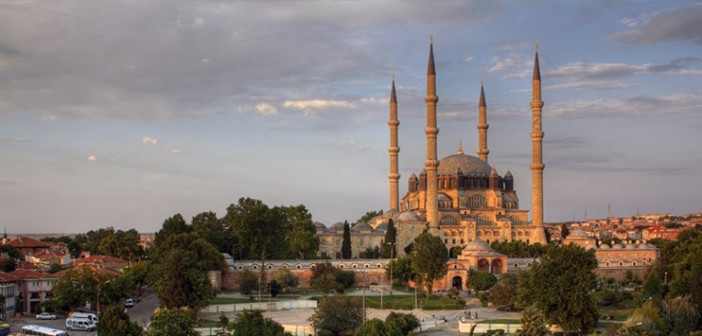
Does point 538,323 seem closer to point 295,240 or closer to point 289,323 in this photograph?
point 289,323

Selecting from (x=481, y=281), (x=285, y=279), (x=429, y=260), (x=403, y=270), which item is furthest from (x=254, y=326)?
(x=403, y=270)

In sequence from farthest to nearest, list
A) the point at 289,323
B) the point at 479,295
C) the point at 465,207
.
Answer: the point at 465,207, the point at 479,295, the point at 289,323

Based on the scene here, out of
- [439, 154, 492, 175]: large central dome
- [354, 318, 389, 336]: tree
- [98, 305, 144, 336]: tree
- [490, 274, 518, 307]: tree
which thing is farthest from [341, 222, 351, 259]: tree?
[98, 305, 144, 336]: tree

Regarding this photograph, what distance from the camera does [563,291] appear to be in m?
26.5

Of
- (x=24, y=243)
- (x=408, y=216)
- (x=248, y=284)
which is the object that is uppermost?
(x=408, y=216)

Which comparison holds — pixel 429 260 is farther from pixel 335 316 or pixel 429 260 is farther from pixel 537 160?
pixel 537 160

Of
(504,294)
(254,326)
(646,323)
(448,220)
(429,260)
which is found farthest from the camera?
(448,220)

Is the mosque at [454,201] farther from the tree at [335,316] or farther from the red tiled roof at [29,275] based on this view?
the tree at [335,316]

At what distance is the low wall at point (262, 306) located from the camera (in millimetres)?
32125

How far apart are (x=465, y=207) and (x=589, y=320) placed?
93.9ft

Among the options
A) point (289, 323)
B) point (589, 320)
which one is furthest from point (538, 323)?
point (289, 323)

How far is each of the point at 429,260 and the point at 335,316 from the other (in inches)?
411

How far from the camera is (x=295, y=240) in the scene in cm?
4609

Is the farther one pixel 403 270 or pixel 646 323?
pixel 403 270
